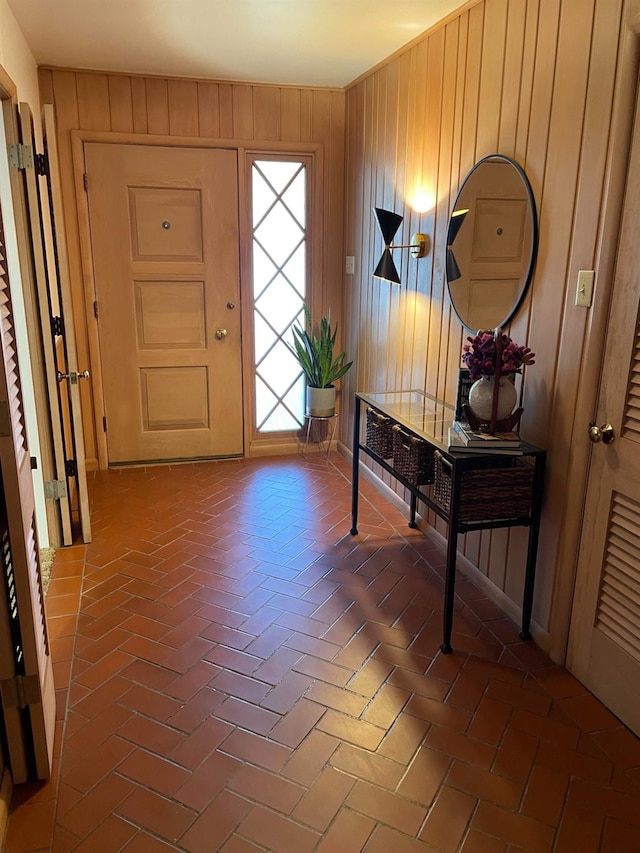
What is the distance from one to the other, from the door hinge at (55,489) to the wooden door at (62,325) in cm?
8

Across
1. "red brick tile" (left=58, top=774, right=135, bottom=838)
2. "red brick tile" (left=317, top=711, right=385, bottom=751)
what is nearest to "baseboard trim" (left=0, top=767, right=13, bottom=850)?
"red brick tile" (left=58, top=774, right=135, bottom=838)

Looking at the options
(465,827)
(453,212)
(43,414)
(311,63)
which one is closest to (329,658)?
(465,827)

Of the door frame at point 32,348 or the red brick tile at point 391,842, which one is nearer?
the red brick tile at point 391,842

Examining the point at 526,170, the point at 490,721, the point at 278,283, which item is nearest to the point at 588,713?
the point at 490,721

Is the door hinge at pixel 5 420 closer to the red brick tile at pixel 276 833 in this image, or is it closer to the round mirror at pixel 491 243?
the red brick tile at pixel 276 833

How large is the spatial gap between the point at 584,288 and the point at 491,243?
2.10ft

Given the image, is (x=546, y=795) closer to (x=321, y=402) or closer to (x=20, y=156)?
(x=321, y=402)

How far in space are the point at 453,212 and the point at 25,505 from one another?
2.21 meters

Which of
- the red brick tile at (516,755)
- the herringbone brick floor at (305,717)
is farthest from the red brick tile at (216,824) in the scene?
the red brick tile at (516,755)

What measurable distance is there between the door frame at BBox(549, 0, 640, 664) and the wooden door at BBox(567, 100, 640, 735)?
29mm

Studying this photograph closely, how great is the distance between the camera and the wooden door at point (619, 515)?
1917 millimetres

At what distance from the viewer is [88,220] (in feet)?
13.4

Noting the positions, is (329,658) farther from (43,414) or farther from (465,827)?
(43,414)

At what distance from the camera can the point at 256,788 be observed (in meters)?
1.78
